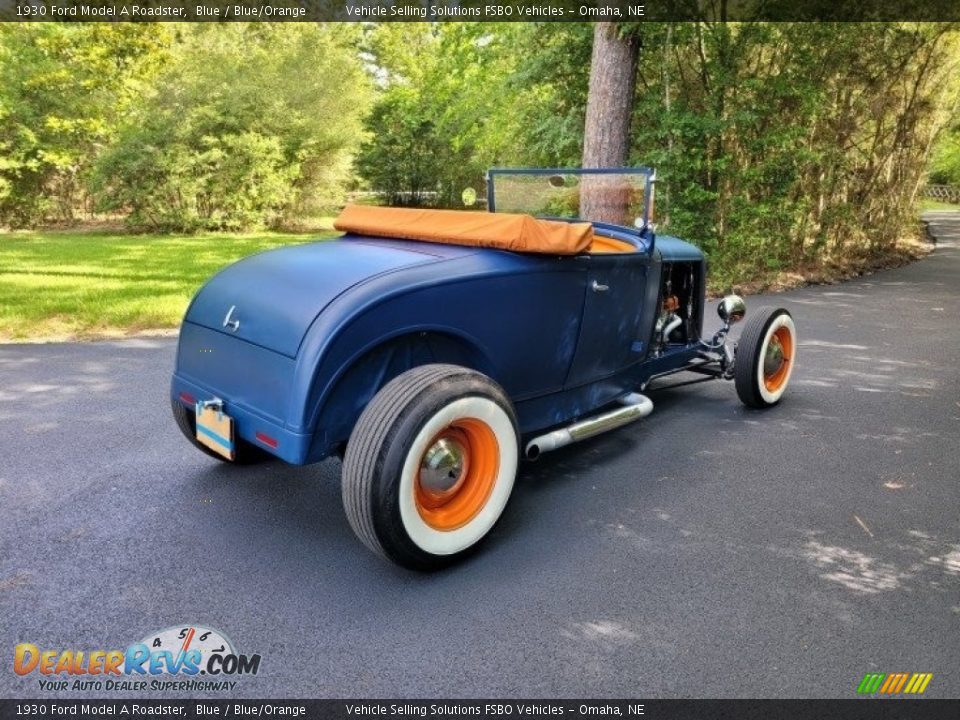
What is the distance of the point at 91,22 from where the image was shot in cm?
1177

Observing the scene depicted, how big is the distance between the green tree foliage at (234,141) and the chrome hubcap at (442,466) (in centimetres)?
1455

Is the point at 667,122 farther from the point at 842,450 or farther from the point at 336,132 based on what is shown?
the point at 336,132

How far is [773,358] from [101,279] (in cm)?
810

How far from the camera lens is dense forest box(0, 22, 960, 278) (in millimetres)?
8977

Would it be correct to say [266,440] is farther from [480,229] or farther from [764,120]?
[764,120]

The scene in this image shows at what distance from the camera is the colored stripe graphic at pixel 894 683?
1936 millimetres

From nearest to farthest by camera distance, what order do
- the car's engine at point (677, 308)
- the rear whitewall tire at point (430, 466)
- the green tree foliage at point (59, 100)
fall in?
the rear whitewall tire at point (430, 466) < the car's engine at point (677, 308) < the green tree foliage at point (59, 100)

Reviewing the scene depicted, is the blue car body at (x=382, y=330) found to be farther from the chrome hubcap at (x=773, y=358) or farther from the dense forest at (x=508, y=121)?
the dense forest at (x=508, y=121)

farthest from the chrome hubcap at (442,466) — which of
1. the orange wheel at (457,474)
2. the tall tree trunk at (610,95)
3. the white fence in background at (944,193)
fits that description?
the white fence in background at (944,193)

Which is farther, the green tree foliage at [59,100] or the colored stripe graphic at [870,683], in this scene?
the green tree foliage at [59,100]

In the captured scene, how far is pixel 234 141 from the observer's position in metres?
15.7

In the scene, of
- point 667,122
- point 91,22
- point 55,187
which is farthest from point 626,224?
point 55,187

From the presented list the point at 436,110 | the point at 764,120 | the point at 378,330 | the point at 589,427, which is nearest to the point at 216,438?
the point at 378,330

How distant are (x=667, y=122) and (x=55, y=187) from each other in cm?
1604
